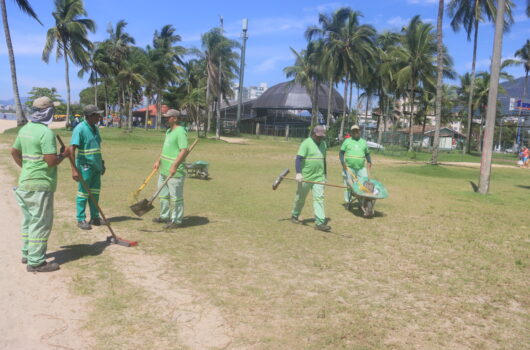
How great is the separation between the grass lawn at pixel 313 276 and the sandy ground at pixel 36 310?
0.16 meters

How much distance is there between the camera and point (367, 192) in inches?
326

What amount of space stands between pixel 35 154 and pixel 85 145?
1.97 m

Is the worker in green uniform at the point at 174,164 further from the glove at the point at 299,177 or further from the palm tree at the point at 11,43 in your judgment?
the palm tree at the point at 11,43

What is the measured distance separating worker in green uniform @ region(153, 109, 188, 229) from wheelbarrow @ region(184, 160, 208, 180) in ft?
21.2

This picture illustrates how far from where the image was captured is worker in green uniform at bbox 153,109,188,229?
21.6 feet

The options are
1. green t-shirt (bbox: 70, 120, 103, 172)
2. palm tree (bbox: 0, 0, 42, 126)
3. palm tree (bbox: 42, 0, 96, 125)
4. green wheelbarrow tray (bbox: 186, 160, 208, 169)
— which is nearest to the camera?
green t-shirt (bbox: 70, 120, 103, 172)

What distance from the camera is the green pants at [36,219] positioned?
4.62m

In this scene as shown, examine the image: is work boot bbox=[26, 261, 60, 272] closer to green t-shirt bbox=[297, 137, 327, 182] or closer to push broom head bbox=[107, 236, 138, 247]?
push broom head bbox=[107, 236, 138, 247]

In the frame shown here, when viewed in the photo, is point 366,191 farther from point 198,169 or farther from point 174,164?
point 198,169

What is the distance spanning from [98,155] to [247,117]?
61.6m

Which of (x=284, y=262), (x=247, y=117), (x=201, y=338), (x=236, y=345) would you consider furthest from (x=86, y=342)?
(x=247, y=117)

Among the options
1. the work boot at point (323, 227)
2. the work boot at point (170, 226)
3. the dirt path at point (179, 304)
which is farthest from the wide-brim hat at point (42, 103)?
the work boot at point (323, 227)

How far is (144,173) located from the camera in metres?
14.0

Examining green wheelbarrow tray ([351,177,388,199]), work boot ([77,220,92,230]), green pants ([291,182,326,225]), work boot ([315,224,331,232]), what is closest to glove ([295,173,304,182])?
green pants ([291,182,326,225])
